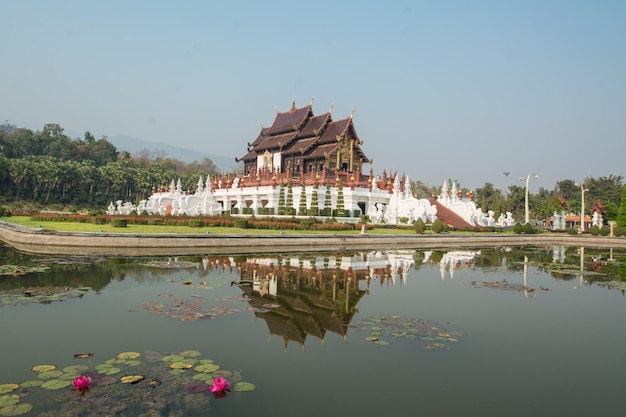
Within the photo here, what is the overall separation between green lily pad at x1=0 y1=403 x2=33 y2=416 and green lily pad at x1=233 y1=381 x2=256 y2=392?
2674 mm

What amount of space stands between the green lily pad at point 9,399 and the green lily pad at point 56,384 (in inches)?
16.6

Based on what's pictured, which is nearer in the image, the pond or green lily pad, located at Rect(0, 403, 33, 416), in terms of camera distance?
green lily pad, located at Rect(0, 403, 33, 416)

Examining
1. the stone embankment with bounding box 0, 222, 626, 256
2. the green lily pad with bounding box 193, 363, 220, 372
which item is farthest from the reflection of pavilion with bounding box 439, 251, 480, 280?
the green lily pad with bounding box 193, 363, 220, 372

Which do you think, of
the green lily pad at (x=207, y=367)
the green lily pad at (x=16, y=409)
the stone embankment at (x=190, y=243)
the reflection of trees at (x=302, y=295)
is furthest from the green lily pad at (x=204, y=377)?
the stone embankment at (x=190, y=243)

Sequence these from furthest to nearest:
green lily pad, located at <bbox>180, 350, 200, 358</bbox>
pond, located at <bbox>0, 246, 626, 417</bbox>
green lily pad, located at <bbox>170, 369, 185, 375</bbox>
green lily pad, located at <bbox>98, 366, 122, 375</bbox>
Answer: green lily pad, located at <bbox>180, 350, 200, 358</bbox>, green lily pad, located at <bbox>170, 369, 185, 375</bbox>, green lily pad, located at <bbox>98, 366, 122, 375</bbox>, pond, located at <bbox>0, 246, 626, 417</bbox>

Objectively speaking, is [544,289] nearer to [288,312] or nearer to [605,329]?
[605,329]

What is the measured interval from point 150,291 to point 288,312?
478 centimetres

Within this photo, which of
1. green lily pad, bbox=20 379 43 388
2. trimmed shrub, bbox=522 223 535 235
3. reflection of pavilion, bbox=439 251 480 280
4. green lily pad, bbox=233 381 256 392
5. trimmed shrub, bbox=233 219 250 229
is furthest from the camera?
trimmed shrub, bbox=522 223 535 235

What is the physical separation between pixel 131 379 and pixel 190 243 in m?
18.8

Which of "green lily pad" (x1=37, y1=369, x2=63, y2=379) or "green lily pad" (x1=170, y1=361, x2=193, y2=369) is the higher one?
"green lily pad" (x1=170, y1=361, x2=193, y2=369)

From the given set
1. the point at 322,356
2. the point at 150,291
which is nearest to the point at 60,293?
the point at 150,291

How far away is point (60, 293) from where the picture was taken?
1323 cm

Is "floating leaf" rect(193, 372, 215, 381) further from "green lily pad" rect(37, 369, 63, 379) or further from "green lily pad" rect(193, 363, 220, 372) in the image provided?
"green lily pad" rect(37, 369, 63, 379)

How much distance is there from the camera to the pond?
22.2 feet
